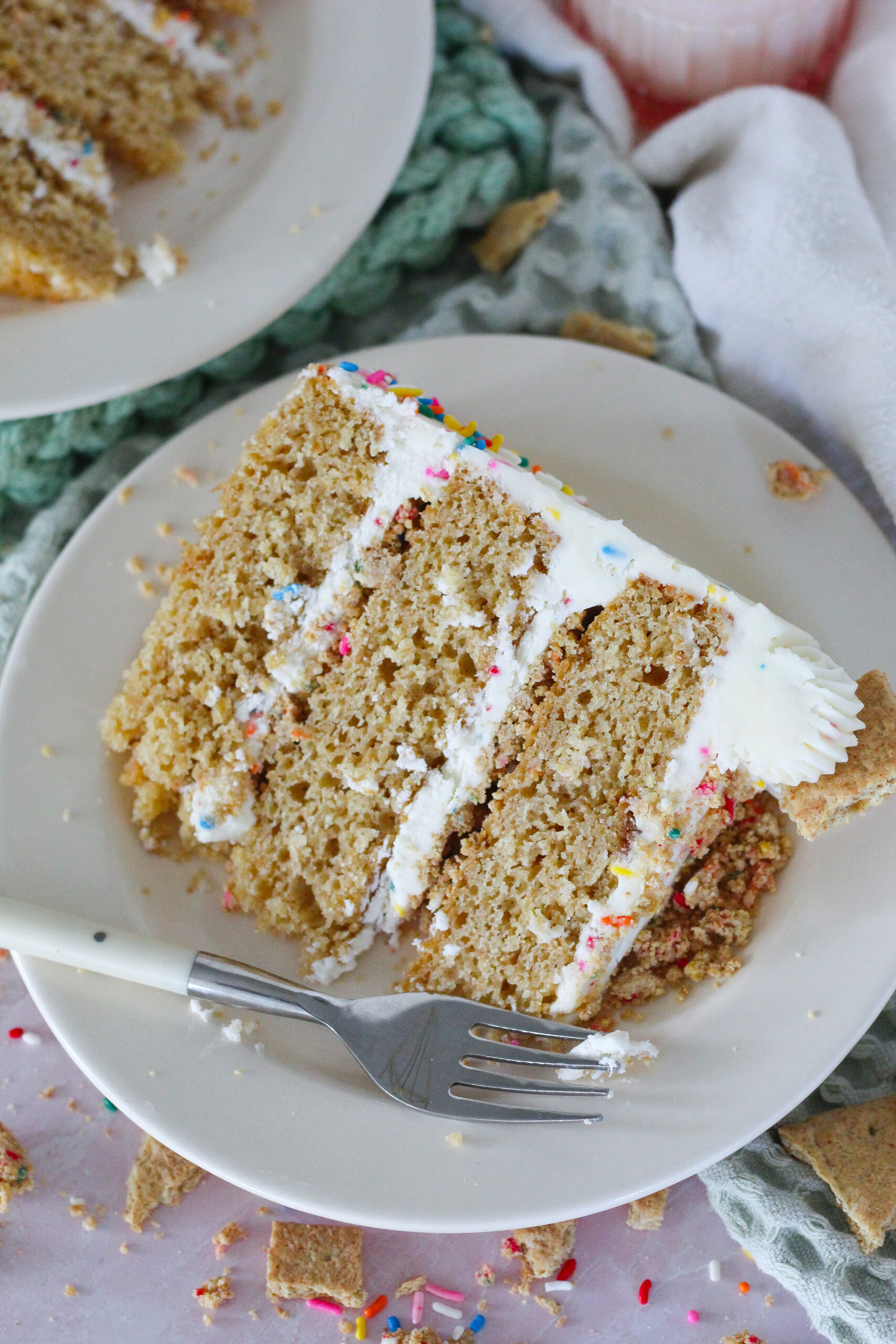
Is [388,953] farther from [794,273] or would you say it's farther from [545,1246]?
[794,273]

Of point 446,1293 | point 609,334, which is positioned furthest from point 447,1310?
point 609,334

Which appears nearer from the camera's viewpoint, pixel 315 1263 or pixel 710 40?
pixel 315 1263

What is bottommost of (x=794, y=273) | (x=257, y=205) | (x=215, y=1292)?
(x=215, y=1292)

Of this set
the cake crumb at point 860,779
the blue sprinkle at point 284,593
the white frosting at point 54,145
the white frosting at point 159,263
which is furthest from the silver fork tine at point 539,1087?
the white frosting at point 54,145

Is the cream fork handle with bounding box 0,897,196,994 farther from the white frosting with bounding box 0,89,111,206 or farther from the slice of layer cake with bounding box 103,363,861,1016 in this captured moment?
the white frosting with bounding box 0,89,111,206

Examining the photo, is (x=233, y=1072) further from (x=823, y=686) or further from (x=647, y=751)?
(x=823, y=686)

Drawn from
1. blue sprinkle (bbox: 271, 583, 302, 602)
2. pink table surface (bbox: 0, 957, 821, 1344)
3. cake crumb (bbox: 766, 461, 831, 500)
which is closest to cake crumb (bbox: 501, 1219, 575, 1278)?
pink table surface (bbox: 0, 957, 821, 1344)
